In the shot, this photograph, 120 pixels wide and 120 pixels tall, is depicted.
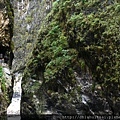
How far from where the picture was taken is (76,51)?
11328 millimetres

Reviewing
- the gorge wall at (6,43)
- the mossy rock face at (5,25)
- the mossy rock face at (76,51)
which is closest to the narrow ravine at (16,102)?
the mossy rock face at (76,51)

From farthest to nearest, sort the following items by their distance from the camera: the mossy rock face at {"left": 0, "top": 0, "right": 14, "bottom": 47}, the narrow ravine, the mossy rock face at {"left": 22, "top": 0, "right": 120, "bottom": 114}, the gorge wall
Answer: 1. the narrow ravine
2. the mossy rock face at {"left": 22, "top": 0, "right": 120, "bottom": 114}
3. the mossy rock face at {"left": 0, "top": 0, "right": 14, "bottom": 47}
4. the gorge wall

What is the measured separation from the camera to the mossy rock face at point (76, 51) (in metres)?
10.2

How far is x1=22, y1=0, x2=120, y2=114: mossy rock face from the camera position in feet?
33.5

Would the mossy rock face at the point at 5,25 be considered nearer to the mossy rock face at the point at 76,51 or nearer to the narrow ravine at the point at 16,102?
the mossy rock face at the point at 76,51

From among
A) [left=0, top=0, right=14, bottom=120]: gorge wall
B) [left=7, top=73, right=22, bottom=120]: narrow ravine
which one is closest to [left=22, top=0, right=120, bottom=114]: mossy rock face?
[left=0, top=0, right=14, bottom=120]: gorge wall

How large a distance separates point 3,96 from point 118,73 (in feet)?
14.7

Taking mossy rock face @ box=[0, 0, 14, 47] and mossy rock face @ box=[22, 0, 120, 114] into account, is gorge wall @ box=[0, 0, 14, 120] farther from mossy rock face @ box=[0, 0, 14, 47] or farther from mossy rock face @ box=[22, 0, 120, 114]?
mossy rock face @ box=[22, 0, 120, 114]

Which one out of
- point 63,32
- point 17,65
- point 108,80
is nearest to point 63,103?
point 108,80

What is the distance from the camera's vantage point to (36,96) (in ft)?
40.4

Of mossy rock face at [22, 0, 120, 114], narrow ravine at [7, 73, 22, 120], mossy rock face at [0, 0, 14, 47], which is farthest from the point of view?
narrow ravine at [7, 73, 22, 120]

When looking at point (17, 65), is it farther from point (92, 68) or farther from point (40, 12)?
point (92, 68)

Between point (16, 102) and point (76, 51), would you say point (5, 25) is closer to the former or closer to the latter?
point (76, 51)

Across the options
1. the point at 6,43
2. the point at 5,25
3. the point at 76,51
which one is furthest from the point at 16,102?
the point at 5,25
